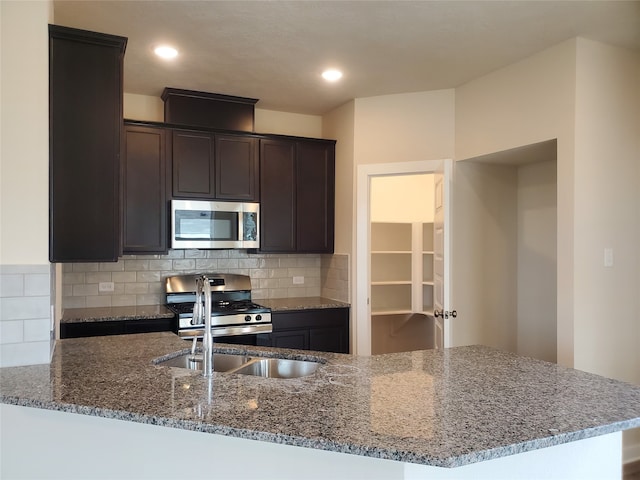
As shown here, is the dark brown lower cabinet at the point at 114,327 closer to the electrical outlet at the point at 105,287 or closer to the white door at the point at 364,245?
the electrical outlet at the point at 105,287

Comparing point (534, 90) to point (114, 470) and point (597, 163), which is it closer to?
point (597, 163)

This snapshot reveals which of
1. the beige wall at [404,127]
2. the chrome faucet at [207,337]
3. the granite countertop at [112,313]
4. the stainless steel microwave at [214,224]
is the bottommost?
the granite countertop at [112,313]

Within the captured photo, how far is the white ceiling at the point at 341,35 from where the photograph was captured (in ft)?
8.52

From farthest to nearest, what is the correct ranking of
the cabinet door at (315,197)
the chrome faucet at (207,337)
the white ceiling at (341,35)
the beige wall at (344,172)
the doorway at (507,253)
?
the cabinet door at (315,197) → the beige wall at (344,172) → the doorway at (507,253) → the white ceiling at (341,35) → the chrome faucet at (207,337)

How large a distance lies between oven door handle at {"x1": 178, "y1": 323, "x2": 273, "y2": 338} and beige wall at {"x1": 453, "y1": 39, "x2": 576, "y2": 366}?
6.88ft

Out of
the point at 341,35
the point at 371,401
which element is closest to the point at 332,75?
the point at 341,35

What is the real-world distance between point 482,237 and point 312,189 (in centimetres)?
155

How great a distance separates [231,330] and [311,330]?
734 millimetres

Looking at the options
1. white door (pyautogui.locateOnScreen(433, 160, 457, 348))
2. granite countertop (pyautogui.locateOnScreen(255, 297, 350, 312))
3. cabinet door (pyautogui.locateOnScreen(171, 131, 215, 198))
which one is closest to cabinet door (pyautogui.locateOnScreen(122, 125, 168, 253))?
cabinet door (pyautogui.locateOnScreen(171, 131, 215, 198))

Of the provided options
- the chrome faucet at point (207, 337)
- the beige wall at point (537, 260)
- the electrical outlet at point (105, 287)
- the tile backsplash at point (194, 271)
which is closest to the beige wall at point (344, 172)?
the tile backsplash at point (194, 271)

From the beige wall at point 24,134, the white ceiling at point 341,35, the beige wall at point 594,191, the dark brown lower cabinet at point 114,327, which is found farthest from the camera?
the dark brown lower cabinet at point 114,327

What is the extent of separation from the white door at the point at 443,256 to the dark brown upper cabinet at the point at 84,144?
2294 millimetres

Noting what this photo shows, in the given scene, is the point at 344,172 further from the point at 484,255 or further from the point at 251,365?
the point at 251,365

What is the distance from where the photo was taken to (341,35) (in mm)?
2936
